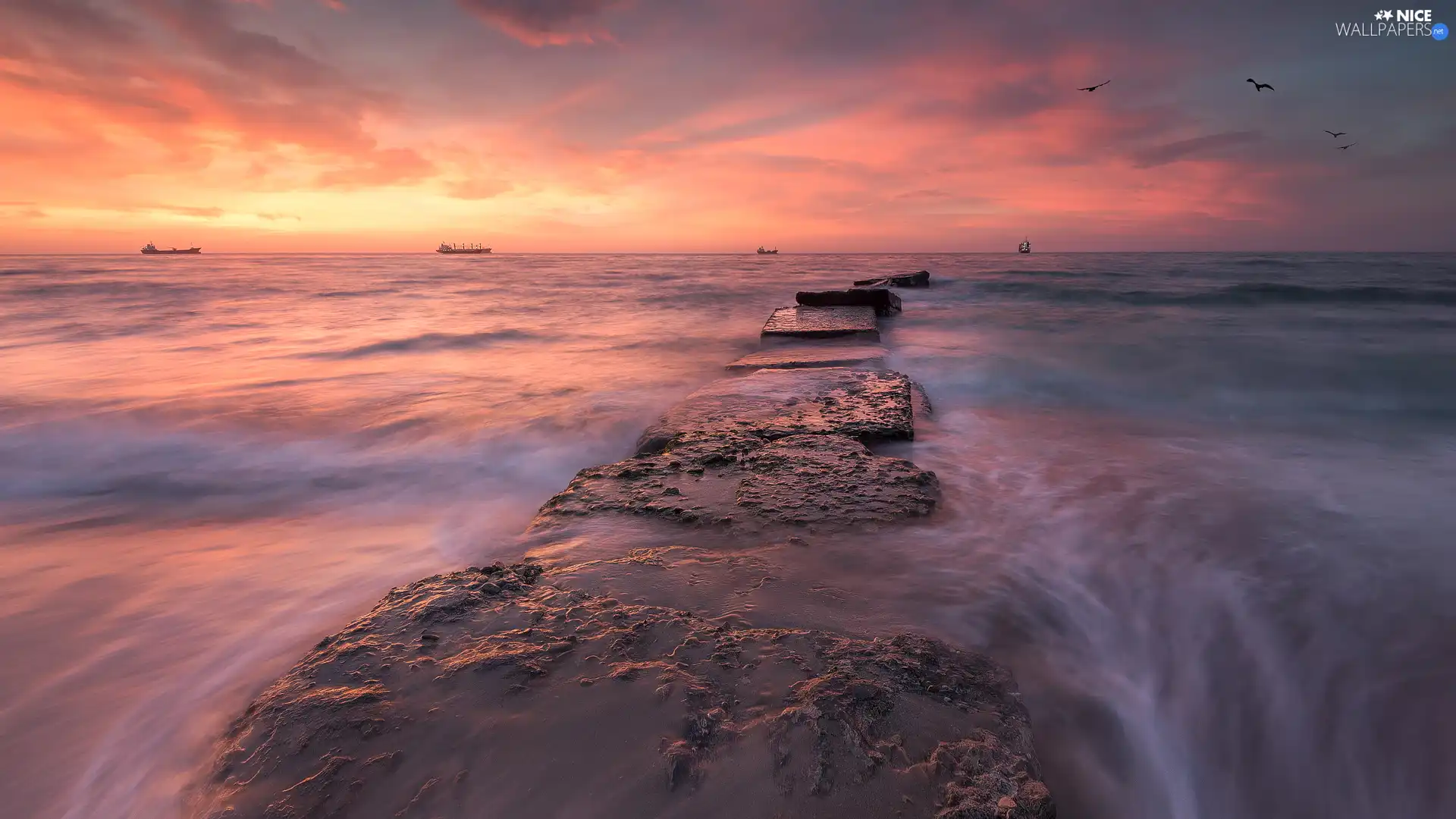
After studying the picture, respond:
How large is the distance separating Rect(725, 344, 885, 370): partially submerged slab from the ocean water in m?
0.69

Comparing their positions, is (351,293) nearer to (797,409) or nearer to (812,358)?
(812,358)

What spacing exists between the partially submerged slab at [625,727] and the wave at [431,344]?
8220mm

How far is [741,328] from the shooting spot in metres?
11.2

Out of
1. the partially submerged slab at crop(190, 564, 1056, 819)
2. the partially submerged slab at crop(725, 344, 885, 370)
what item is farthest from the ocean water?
the partially submerged slab at crop(725, 344, 885, 370)

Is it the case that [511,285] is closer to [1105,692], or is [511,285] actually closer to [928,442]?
[928,442]

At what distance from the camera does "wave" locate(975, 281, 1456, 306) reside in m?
14.8

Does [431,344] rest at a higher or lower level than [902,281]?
lower

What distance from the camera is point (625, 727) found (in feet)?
4.15

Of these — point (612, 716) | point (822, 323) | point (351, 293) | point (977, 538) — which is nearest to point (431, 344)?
point (822, 323)

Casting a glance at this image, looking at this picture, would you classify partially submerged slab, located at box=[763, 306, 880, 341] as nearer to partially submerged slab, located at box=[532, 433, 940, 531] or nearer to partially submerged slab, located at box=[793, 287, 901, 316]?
partially submerged slab, located at box=[793, 287, 901, 316]

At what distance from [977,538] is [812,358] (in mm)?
3338

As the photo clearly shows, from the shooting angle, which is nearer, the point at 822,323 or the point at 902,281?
the point at 822,323

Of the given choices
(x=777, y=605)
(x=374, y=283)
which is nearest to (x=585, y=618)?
(x=777, y=605)

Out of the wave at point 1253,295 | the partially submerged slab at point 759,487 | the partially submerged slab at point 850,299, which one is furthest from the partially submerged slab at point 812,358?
the wave at point 1253,295
